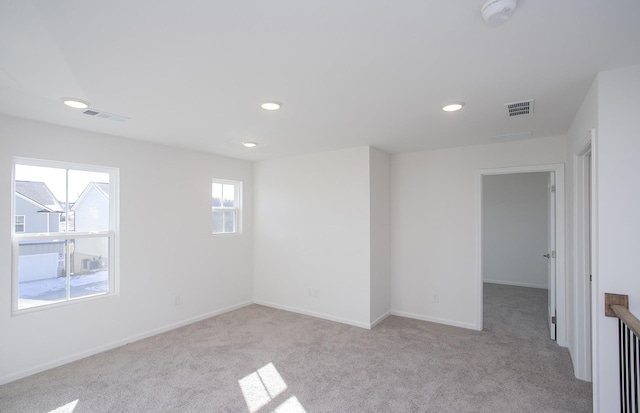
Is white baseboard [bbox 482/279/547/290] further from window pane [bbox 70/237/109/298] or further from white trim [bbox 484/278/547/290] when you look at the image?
window pane [bbox 70/237/109/298]

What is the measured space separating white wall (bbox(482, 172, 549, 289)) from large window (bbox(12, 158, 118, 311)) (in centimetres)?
635

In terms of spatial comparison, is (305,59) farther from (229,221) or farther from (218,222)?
(229,221)

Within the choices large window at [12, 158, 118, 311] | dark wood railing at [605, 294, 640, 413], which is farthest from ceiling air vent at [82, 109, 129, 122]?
dark wood railing at [605, 294, 640, 413]

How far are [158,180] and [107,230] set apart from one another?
828 millimetres

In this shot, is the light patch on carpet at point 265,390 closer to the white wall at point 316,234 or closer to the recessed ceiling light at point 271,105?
the white wall at point 316,234

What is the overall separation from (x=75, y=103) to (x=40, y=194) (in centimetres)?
126

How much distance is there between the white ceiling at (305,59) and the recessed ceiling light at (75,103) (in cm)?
9

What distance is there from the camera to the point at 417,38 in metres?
1.69

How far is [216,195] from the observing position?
5.01m

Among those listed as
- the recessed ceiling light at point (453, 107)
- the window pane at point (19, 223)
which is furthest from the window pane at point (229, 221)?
the recessed ceiling light at point (453, 107)

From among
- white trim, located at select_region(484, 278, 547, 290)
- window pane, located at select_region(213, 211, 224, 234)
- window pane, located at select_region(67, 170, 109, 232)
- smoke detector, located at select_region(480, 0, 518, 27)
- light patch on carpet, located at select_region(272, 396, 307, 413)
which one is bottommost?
white trim, located at select_region(484, 278, 547, 290)

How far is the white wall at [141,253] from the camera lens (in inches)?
118

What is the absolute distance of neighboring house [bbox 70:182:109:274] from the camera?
3.51 metres

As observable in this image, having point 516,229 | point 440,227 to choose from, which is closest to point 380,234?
point 440,227
